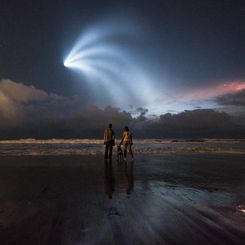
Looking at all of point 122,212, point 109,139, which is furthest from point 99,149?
point 122,212

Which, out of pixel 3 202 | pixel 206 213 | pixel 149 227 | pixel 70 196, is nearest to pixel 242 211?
pixel 206 213

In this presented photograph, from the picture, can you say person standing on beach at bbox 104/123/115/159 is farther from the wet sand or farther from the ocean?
the wet sand

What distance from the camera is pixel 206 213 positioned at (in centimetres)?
576

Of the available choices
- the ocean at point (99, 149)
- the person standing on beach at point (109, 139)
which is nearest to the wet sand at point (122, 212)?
the person standing on beach at point (109, 139)

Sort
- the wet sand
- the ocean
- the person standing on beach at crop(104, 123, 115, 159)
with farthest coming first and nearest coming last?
the ocean < the person standing on beach at crop(104, 123, 115, 159) < the wet sand

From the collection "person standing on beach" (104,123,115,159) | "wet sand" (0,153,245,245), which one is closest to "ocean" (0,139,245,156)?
"person standing on beach" (104,123,115,159)

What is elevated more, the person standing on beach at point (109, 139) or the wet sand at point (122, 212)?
the person standing on beach at point (109, 139)

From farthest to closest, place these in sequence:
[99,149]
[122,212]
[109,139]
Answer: [99,149], [109,139], [122,212]

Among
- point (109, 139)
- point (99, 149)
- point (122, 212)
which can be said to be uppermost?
point (109, 139)

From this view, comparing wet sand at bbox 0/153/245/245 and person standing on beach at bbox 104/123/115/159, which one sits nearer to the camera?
wet sand at bbox 0/153/245/245

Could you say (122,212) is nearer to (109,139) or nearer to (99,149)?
(109,139)

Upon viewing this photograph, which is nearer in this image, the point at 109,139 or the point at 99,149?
the point at 109,139

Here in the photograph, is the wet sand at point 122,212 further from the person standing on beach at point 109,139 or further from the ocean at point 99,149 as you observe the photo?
the ocean at point 99,149

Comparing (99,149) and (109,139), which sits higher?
(109,139)
